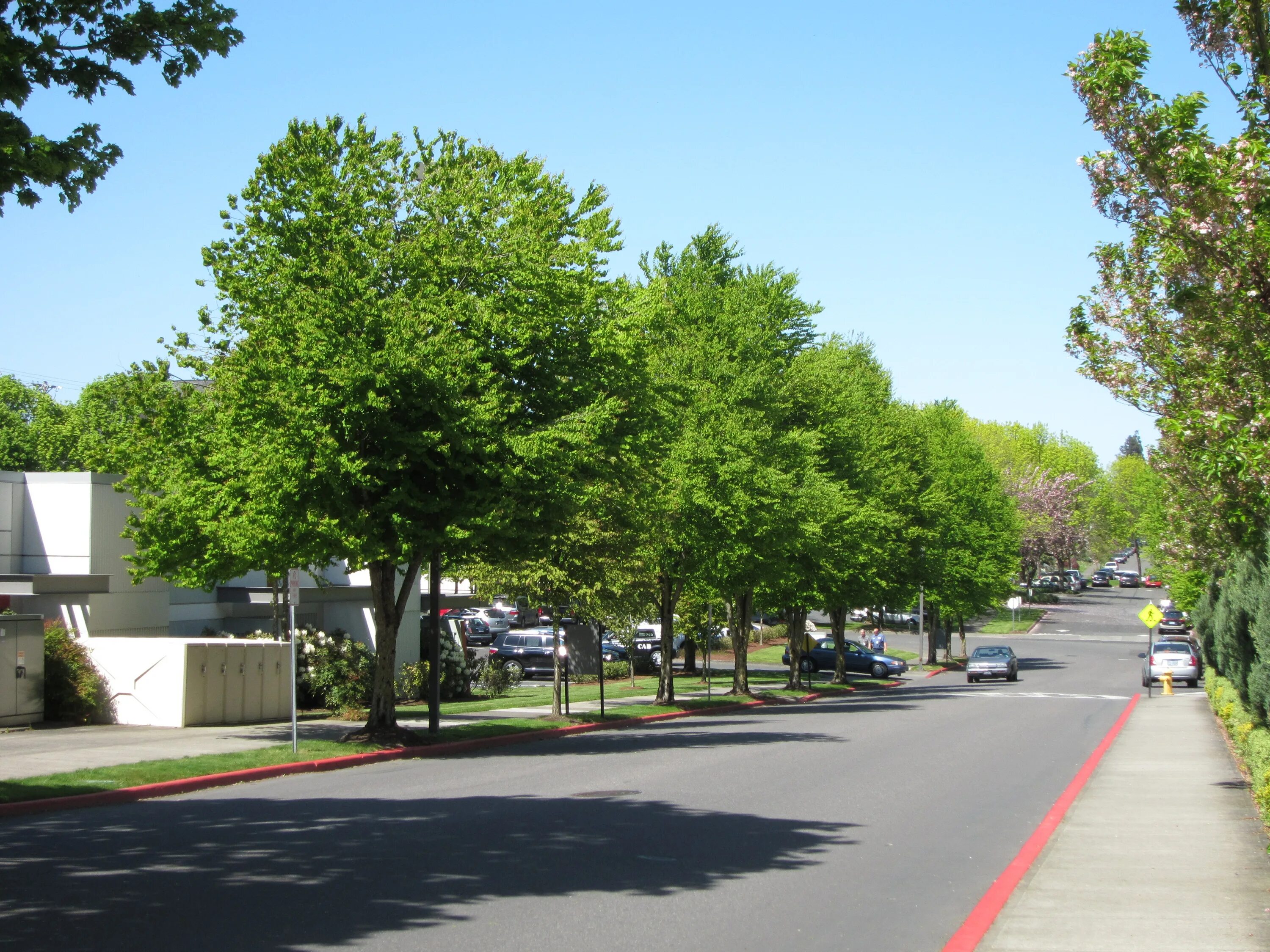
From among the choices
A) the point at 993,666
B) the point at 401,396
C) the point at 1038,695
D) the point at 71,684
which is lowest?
the point at 1038,695

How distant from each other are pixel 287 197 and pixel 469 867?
12.1 metres

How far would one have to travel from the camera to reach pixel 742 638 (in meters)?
37.7

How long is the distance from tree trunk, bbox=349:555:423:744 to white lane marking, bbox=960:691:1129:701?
22.3 m

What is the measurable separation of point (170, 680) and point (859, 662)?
120 feet

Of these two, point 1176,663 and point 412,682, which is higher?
point 412,682

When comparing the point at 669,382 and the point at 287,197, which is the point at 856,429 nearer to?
the point at 669,382

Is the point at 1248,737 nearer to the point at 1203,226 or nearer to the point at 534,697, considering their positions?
the point at 1203,226

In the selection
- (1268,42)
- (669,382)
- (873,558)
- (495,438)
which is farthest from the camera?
(873,558)

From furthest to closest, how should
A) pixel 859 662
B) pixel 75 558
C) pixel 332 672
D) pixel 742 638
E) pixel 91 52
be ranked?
pixel 859 662 < pixel 742 638 < pixel 332 672 < pixel 75 558 < pixel 91 52

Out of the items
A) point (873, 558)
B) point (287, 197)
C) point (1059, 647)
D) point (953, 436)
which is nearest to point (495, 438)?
point (287, 197)

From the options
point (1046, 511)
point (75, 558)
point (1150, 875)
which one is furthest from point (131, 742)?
point (1046, 511)

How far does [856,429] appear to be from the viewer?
39.4 metres

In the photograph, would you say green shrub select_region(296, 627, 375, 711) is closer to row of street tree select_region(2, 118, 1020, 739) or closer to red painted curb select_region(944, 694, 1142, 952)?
row of street tree select_region(2, 118, 1020, 739)

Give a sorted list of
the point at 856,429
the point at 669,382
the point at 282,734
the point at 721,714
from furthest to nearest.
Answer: the point at 856,429 → the point at 721,714 → the point at 669,382 → the point at 282,734
